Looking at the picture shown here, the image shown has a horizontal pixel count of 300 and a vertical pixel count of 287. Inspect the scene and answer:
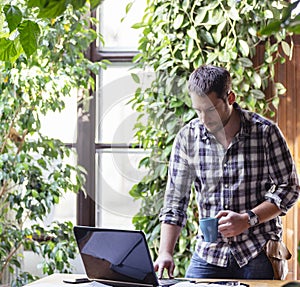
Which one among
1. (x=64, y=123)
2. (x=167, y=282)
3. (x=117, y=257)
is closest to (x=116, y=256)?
(x=117, y=257)

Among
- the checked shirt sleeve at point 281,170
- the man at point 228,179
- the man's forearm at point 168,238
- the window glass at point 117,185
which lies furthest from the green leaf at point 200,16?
the man's forearm at point 168,238

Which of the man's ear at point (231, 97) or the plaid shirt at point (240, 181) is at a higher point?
the man's ear at point (231, 97)

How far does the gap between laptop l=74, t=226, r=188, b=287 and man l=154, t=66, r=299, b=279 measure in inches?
14.7

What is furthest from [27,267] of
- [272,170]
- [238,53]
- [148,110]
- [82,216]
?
[272,170]

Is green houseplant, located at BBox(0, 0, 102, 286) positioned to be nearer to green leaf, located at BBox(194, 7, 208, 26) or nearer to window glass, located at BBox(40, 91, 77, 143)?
window glass, located at BBox(40, 91, 77, 143)

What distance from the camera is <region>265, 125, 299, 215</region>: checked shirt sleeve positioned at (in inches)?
112

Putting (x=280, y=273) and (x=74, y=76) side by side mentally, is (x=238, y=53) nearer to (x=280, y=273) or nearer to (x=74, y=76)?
(x=74, y=76)

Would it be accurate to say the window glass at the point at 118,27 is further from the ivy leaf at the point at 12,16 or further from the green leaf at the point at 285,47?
the ivy leaf at the point at 12,16

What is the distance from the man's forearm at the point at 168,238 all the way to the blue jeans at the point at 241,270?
0.15 meters

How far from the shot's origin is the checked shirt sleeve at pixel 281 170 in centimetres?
286

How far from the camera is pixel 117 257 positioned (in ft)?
7.64

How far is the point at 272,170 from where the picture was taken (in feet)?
9.54

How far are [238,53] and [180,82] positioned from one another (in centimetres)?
38

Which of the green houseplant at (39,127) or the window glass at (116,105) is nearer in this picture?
the green houseplant at (39,127)
